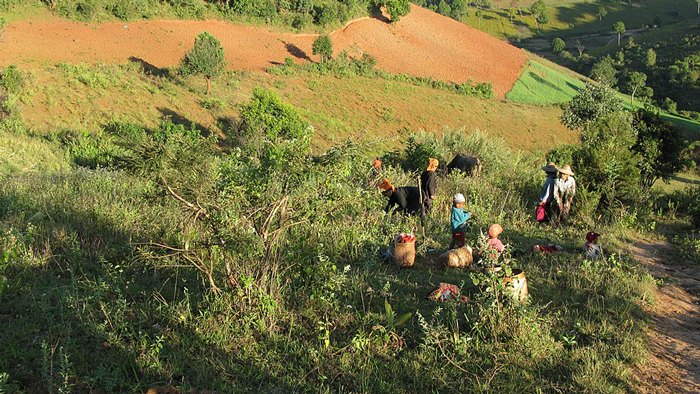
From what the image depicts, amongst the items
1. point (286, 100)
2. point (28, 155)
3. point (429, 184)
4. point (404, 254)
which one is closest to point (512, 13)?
point (286, 100)

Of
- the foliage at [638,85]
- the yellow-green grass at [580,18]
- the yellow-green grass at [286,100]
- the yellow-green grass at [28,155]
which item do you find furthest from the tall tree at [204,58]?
the yellow-green grass at [580,18]

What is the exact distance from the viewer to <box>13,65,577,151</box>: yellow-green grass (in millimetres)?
20141

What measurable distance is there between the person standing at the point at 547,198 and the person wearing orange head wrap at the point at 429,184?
1.99 meters

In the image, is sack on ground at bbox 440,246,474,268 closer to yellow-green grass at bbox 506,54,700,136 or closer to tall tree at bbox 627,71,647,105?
yellow-green grass at bbox 506,54,700,136

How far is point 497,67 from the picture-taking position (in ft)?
154

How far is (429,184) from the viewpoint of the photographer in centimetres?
760

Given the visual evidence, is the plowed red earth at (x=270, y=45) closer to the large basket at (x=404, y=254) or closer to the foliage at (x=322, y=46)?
the foliage at (x=322, y=46)

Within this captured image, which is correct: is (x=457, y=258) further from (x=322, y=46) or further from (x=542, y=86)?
(x=542, y=86)

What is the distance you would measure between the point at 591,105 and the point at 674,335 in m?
20.4

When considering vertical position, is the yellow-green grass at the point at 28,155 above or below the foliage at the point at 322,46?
below

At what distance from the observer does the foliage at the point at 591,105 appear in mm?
21812

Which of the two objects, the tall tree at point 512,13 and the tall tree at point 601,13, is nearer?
the tall tree at point 601,13

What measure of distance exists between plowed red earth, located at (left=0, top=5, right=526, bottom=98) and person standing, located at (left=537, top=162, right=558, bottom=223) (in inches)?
1044

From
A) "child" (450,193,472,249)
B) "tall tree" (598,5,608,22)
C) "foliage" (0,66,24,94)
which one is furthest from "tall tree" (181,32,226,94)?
"tall tree" (598,5,608,22)
